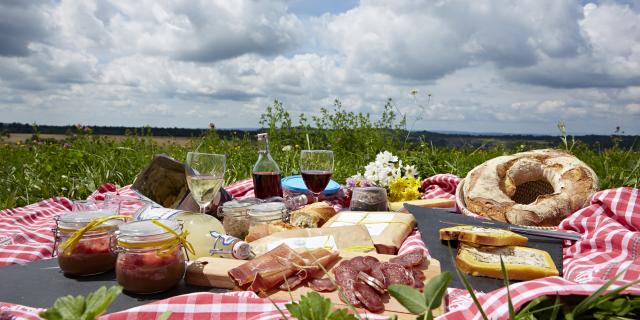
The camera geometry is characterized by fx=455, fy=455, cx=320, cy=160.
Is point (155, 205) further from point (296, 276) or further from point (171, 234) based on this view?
point (296, 276)

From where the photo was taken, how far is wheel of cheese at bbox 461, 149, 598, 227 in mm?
2539

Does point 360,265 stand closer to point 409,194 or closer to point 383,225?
point 383,225

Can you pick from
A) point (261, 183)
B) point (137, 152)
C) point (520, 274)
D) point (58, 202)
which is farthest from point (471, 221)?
point (137, 152)

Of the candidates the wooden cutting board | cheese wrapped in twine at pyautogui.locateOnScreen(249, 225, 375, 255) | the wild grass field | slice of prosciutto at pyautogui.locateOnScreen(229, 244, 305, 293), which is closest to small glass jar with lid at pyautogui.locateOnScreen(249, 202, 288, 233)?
cheese wrapped in twine at pyautogui.locateOnScreen(249, 225, 375, 255)

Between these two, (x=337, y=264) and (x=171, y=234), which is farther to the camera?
(x=337, y=264)

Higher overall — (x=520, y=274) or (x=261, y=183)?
(x=261, y=183)

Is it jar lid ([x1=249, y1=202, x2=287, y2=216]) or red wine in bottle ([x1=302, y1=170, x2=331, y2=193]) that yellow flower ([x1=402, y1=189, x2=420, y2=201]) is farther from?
jar lid ([x1=249, y1=202, x2=287, y2=216])

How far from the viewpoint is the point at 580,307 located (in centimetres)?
85

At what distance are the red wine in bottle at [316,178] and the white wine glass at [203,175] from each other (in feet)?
2.06

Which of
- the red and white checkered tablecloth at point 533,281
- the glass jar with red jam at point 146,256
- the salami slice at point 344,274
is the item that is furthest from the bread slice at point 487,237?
the glass jar with red jam at point 146,256

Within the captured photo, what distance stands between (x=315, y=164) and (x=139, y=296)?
1.32 metres

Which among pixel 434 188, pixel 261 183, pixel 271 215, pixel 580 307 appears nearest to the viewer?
pixel 580 307

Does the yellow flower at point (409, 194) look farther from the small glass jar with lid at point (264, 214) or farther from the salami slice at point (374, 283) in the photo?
the salami slice at point (374, 283)

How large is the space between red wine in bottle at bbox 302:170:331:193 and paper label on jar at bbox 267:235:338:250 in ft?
2.13
